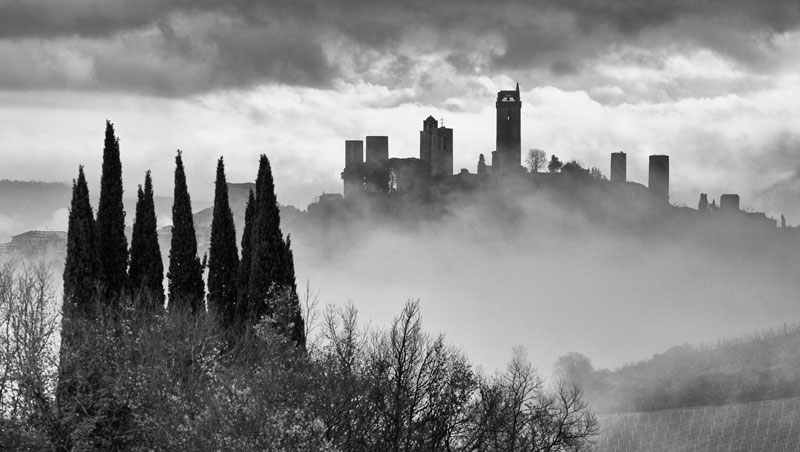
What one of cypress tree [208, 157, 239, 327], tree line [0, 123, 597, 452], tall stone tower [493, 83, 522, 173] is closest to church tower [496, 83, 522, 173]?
tall stone tower [493, 83, 522, 173]

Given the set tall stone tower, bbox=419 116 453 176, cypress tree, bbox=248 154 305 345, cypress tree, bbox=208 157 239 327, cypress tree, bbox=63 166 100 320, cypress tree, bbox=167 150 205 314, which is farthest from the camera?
tall stone tower, bbox=419 116 453 176

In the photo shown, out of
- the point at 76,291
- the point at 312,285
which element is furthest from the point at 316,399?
the point at 312,285

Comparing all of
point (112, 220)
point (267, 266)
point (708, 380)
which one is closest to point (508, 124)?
point (708, 380)

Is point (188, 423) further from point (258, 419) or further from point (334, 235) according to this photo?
point (334, 235)

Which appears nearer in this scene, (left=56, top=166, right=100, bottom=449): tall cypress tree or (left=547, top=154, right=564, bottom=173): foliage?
(left=56, top=166, right=100, bottom=449): tall cypress tree

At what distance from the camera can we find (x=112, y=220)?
49312mm

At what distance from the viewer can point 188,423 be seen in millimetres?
30469

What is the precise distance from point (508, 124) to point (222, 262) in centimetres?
11692

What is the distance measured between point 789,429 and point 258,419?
6117cm

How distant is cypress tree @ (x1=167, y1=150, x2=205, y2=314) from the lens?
50.4m

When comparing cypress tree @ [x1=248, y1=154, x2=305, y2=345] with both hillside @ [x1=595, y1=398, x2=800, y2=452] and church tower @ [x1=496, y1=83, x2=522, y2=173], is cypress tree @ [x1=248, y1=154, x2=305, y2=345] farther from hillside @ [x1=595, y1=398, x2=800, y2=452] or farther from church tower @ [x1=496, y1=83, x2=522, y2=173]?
church tower @ [x1=496, y1=83, x2=522, y2=173]

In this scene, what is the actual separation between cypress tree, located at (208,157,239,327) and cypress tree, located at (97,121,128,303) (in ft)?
12.3

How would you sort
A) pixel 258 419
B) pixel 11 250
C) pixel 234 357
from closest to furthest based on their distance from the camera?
pixel 258 419 < pixel 234 357 < pixel 11 250

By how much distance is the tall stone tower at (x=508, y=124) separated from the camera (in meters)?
164
